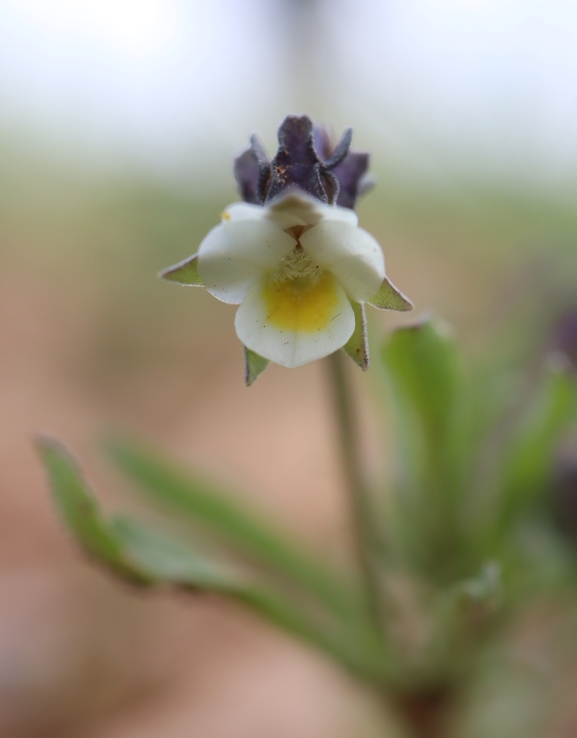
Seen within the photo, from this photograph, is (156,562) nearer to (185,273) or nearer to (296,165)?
(185,273)

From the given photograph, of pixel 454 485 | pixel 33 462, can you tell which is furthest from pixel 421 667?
pixel 33 462

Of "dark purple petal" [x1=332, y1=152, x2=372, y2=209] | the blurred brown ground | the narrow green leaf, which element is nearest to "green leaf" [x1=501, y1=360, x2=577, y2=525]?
the narrow green leaf

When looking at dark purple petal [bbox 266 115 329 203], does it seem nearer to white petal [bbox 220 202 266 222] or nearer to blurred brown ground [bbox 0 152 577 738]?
white petal [bbox 220 202 266 222]

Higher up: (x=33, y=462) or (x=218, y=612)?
(x=33, y=462)

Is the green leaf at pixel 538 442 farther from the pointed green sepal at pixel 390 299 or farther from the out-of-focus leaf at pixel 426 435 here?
the pointed green sepal at pixel 390 299

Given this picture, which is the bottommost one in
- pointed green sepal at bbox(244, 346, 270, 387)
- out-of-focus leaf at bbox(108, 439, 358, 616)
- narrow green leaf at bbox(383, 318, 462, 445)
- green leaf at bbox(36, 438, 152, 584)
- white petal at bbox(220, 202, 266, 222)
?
out-of-focus leaf at bbox(108, 439, 358, 616)

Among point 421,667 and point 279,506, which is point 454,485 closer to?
point 421,667

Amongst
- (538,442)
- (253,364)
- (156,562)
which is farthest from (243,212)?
(538,442)
